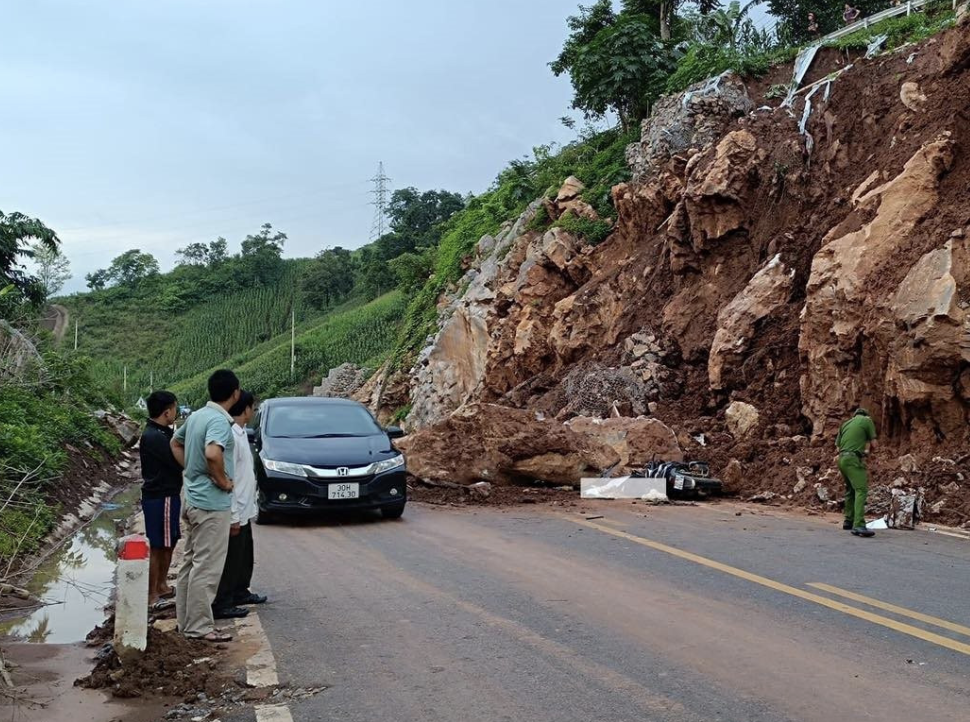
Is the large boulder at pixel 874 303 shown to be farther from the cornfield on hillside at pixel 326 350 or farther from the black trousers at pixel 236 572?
the cornfield on hillside at pixel 326 350

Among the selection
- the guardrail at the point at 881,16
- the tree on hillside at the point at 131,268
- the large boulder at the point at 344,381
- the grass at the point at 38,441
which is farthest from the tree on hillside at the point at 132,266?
the guardrail at the point at 881,16

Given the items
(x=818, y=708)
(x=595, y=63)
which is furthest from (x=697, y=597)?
(x=595, y=63)

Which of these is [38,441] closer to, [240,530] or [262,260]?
[240,530]

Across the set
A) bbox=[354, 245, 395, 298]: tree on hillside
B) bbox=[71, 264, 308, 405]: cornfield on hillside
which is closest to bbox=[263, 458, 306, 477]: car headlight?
bbox=[354, 245, 395, 298]: tree on hillside

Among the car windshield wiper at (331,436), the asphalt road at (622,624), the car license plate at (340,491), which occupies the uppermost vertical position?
the car windshield wiper at (331,436)

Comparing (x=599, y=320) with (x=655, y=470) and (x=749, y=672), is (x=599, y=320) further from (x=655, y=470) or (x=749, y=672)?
(x=749, y=672)

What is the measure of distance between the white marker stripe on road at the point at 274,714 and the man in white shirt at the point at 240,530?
2000mm

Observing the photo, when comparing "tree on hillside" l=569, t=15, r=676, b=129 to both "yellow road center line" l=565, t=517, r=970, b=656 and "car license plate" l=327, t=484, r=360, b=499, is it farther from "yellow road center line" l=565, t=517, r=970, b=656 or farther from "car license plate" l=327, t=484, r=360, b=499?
"yellow road center line" l=565, t=517, r=970, b=656

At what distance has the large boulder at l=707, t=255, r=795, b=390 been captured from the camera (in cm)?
1590

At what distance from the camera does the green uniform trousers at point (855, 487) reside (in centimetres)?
980

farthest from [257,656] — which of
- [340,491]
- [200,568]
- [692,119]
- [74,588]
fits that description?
[692,119]

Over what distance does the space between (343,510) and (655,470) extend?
502 cm

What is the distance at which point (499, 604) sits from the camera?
257 inches

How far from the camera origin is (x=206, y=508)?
596 cm
